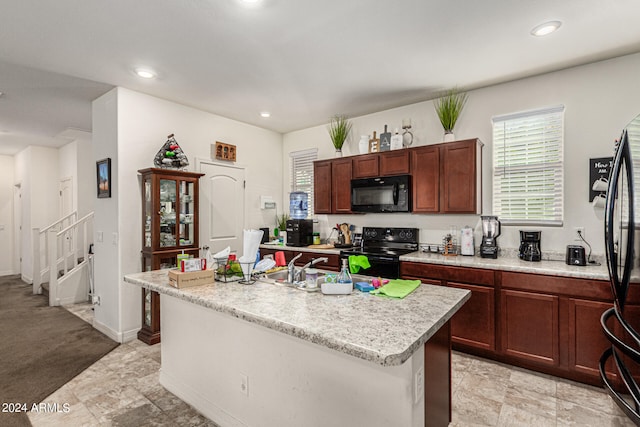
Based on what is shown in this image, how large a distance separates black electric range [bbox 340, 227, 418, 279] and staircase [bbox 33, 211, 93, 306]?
4202 millimetres

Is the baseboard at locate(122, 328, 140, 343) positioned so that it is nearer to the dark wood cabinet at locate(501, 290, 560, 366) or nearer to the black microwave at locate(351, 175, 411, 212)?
the black microwave at locate(351, 175, 411, 212)

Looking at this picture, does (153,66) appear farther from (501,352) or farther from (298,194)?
(501,352)

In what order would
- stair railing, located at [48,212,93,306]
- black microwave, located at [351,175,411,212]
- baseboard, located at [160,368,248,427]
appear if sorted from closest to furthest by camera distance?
baseboard, located at [160,368,248,427] → black microwave, located at [351,175,411,212] → stair railing, located at [48,212,93,306]

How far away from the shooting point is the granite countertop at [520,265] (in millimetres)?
2484

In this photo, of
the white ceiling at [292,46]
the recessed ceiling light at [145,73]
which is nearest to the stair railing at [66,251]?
the white ceiling at [292,46]

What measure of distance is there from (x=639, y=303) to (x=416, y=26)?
84.7 inches

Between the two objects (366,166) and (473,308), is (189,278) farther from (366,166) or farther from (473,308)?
(366,166)

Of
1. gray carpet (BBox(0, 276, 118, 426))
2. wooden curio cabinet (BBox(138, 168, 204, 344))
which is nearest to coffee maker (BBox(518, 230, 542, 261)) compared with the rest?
wooden curio cabinet (BBox(138, 168, 204, 344))

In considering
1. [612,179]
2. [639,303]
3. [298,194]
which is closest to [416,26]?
[612,179]

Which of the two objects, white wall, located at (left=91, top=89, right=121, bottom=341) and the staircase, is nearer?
white wall, located at (left=91, top=89, right=121, bottom=341)

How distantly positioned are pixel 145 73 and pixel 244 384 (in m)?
2.93

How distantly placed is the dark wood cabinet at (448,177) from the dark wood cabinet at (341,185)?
905mm

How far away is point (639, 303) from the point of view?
Result: 3.44ft

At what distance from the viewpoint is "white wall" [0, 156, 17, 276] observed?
698 cm
